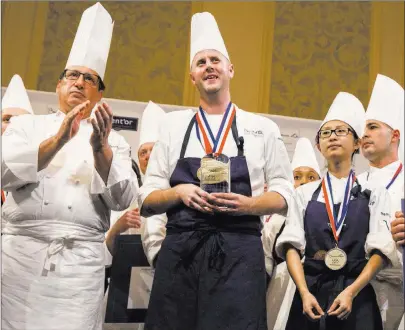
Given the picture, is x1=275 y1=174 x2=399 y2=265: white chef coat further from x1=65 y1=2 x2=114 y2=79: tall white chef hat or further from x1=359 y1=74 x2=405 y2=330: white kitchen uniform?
x1=65 y1=2 x2=114 y2=79: tall white chef hat

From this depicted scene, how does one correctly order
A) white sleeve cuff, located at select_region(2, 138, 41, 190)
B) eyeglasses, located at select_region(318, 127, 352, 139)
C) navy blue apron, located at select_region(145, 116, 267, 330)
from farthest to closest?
eyeglasses, located at select_region(318, 127, 352, 139) < white sleeve cuff, located at select_region(2, 138, 41, 190) < navy blue apron, located at select_region(145, 116, 267, 330)

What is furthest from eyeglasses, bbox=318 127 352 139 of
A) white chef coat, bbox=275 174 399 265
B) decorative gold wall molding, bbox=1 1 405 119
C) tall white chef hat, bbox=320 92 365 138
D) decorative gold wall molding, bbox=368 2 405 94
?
decorative gold wall molding, bbox=368 2 405 94

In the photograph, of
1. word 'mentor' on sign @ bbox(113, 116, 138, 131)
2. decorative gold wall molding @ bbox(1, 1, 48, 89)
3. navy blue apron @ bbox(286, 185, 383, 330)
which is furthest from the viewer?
decorative gold wall molding @ bbox(1, 1, 48, 89)

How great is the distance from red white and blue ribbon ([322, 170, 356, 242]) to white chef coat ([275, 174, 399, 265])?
0.06 feet

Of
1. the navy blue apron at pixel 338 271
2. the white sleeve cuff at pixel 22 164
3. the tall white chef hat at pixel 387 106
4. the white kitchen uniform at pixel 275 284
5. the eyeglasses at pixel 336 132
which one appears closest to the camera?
the white sleeve cuff at pixel 22 164

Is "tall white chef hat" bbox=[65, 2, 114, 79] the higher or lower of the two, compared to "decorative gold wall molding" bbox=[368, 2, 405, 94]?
lower

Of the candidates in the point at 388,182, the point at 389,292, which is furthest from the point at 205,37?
the point at 389,292

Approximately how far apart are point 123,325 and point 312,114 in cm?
293

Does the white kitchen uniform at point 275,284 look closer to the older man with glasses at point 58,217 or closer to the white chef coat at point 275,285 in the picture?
the white chef coat at point 275,285

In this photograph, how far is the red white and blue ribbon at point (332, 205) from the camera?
6.68 feet

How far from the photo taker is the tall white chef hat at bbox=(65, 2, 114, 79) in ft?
7.14

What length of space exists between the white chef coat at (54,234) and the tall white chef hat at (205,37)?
0.54m

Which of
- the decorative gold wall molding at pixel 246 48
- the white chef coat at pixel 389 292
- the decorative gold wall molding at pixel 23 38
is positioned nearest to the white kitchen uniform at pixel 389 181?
the white chef coat at pixel 389 292

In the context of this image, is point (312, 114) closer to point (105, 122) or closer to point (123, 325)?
point (123, 325)
